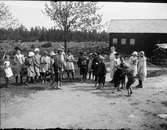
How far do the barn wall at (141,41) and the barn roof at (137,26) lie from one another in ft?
1.67

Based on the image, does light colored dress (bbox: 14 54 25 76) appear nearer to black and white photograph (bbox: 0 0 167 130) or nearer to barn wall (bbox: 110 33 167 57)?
black and white photograph (bbox: 0 0 167 130)

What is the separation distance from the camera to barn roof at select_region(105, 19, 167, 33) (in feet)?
101

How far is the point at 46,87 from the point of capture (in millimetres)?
10867

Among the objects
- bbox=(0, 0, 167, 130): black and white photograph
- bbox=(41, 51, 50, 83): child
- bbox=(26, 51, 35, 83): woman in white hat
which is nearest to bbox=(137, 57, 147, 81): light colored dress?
bbox=(0, 0, 167, 130): black and white photograph

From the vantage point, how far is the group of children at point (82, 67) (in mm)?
10344

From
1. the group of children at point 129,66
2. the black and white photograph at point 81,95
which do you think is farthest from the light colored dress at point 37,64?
the group of children at point 129,66

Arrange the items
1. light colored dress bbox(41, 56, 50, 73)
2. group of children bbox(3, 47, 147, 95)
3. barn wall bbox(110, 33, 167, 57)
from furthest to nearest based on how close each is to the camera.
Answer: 1. barn wall bbox(110, 33, 167, 57)
2. light colored dress bbox(41, 56, 50, 73)
3. group of children bbox(3, 47, 147, 95)

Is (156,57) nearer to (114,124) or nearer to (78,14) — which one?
(78,14)

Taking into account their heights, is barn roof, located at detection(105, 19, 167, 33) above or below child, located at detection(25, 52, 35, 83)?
above

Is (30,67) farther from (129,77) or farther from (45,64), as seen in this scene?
(129,77)

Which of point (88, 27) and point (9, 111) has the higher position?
point (88, 27)

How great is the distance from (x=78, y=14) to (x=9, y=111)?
18.8 metres

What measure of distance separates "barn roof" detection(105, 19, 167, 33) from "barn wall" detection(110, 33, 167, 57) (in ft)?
1.67

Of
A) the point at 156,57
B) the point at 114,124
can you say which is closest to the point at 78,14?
the point at 156,57
